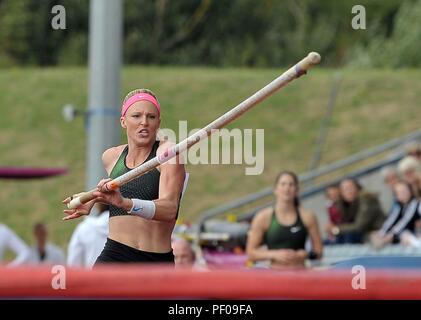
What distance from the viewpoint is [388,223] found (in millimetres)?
13094

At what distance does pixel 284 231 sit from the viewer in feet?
31.5

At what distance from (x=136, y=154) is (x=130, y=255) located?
0.45m

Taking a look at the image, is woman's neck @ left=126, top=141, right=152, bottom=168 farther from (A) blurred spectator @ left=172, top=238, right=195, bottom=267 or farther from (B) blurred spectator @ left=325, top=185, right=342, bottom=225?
(B) blurred spectator @ left=325, top=185, right=342, bottom=225

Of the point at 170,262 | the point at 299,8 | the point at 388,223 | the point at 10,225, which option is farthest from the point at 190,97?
the point at 170,262

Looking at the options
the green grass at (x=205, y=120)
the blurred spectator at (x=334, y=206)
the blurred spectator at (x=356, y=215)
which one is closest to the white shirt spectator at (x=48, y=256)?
the blurred spectator at (x=334, y=206)

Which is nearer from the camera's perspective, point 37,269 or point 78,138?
point 37,269

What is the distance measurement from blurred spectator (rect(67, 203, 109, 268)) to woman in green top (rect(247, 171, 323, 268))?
1.26 meters

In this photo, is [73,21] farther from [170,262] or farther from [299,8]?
[170,262]

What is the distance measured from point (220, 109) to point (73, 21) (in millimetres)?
7674

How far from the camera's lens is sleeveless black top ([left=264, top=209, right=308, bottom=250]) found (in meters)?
9.48

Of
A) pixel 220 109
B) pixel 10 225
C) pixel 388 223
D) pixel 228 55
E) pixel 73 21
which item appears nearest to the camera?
pixel 388 223

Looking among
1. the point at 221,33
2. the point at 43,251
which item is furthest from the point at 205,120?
the point at 221,33

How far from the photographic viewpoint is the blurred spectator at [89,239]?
28.5 ft
